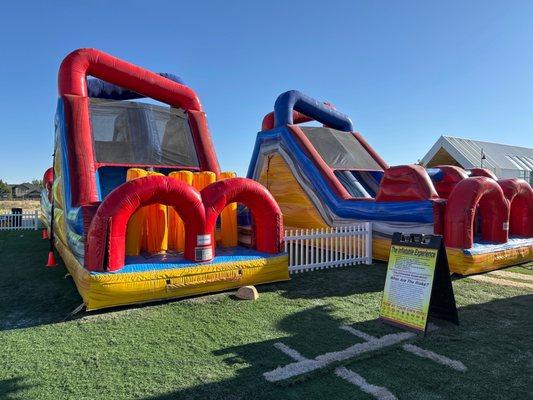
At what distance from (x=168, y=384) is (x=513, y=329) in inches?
134

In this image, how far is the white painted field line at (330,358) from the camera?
9.56 ft

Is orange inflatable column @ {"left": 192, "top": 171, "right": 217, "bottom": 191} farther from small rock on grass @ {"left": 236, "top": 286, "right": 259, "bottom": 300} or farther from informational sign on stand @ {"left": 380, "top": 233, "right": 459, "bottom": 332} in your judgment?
informational sign on stand @ {"left": 380, "top": 233, "right": 459, "bottom": 332}

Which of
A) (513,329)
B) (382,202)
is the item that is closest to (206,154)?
(382,202)

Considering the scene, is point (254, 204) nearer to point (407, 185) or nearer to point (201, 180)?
point (201, 180)

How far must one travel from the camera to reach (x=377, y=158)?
1004 cm

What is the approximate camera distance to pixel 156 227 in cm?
559

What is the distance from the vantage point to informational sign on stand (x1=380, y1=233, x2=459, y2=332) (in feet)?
12.2

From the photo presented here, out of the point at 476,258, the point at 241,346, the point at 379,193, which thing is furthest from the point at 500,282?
the point at 241,346

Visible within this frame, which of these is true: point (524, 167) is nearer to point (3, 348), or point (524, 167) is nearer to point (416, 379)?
point (416, 379)

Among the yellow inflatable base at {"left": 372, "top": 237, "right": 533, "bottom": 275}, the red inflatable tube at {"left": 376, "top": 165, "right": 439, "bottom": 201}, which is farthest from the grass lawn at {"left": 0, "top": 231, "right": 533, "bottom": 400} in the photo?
the red inflatable tube at {"left": 376, "top": 165, "right": 439, "bottom": 201}

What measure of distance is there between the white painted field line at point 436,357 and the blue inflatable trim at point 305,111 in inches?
271

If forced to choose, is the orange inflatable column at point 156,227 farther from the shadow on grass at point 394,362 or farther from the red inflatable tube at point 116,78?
the red inflatable tube at point 116,78

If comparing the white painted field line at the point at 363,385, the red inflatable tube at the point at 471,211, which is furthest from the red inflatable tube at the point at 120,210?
the red inflatable tube at the point at 471,211

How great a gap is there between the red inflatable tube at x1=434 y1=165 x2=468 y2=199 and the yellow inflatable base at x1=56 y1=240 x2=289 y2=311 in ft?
14.8
